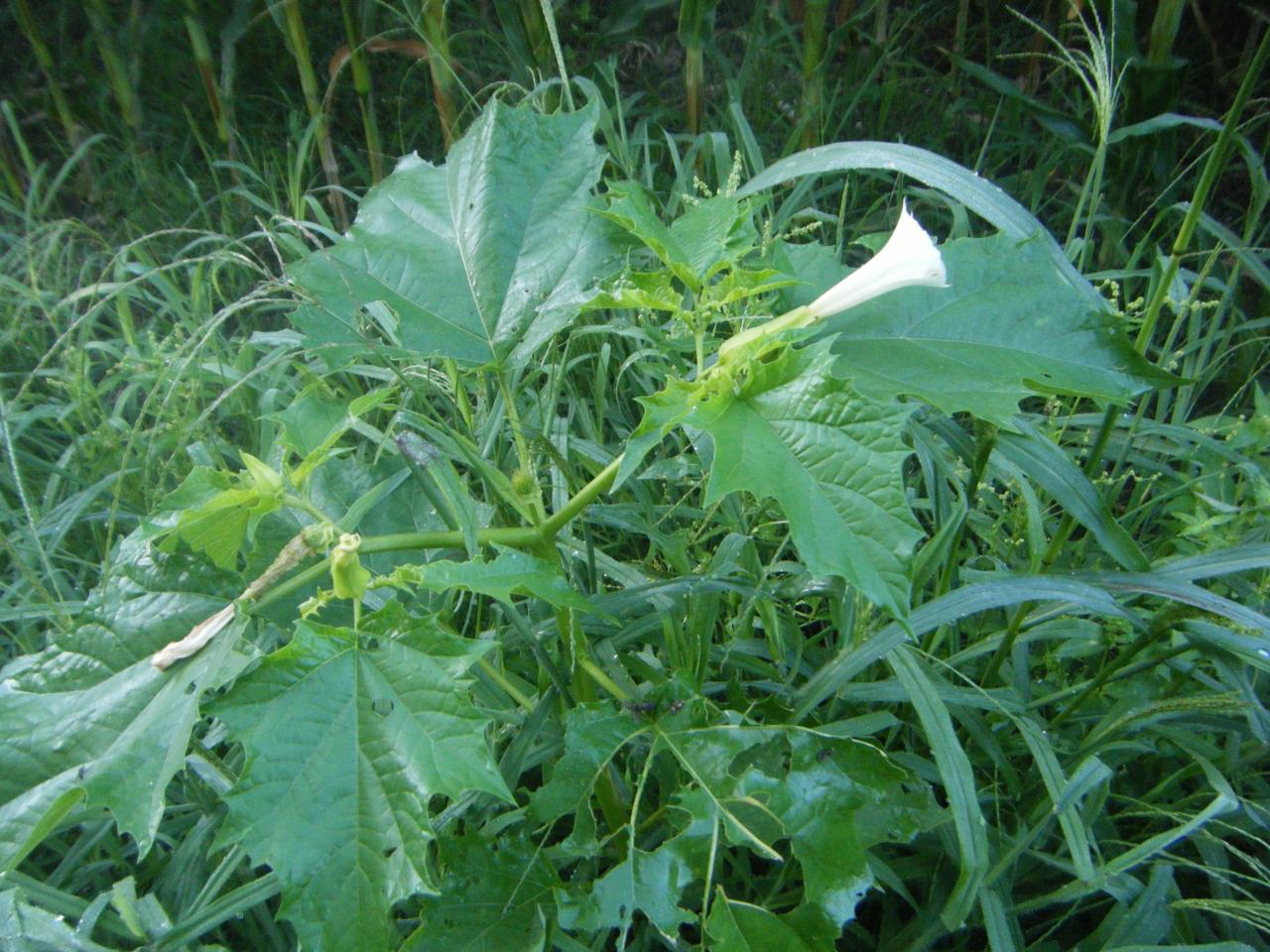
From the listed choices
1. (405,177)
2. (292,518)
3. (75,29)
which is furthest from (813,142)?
(75,29)

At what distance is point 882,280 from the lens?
0.69m

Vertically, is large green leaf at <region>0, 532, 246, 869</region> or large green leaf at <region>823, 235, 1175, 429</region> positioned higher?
large green leaf at <region>823, 235, 1175, 429</region>

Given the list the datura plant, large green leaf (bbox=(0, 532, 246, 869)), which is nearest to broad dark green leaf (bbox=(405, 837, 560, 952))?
the datura plant

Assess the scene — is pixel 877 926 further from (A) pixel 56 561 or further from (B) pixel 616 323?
(A) pixel 56 561

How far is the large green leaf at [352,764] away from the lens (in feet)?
1.99

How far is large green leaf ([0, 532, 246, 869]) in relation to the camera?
2.08 ft

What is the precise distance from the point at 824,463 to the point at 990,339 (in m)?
0.25

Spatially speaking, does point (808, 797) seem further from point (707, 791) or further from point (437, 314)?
point (437, 314)

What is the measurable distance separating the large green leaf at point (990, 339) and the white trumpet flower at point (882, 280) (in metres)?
0.06

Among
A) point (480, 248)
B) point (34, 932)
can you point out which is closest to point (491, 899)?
point (34, 932)

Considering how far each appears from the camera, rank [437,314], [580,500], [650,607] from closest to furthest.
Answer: [580,500] < [437,314] < [650,607]

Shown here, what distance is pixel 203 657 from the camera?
0.67 m

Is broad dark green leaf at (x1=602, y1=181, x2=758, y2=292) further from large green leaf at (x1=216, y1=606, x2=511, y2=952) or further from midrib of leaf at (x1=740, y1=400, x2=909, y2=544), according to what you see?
large green leaf at (x1=216, y1=606, x2=511, y2=952)

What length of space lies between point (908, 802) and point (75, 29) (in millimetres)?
3132
